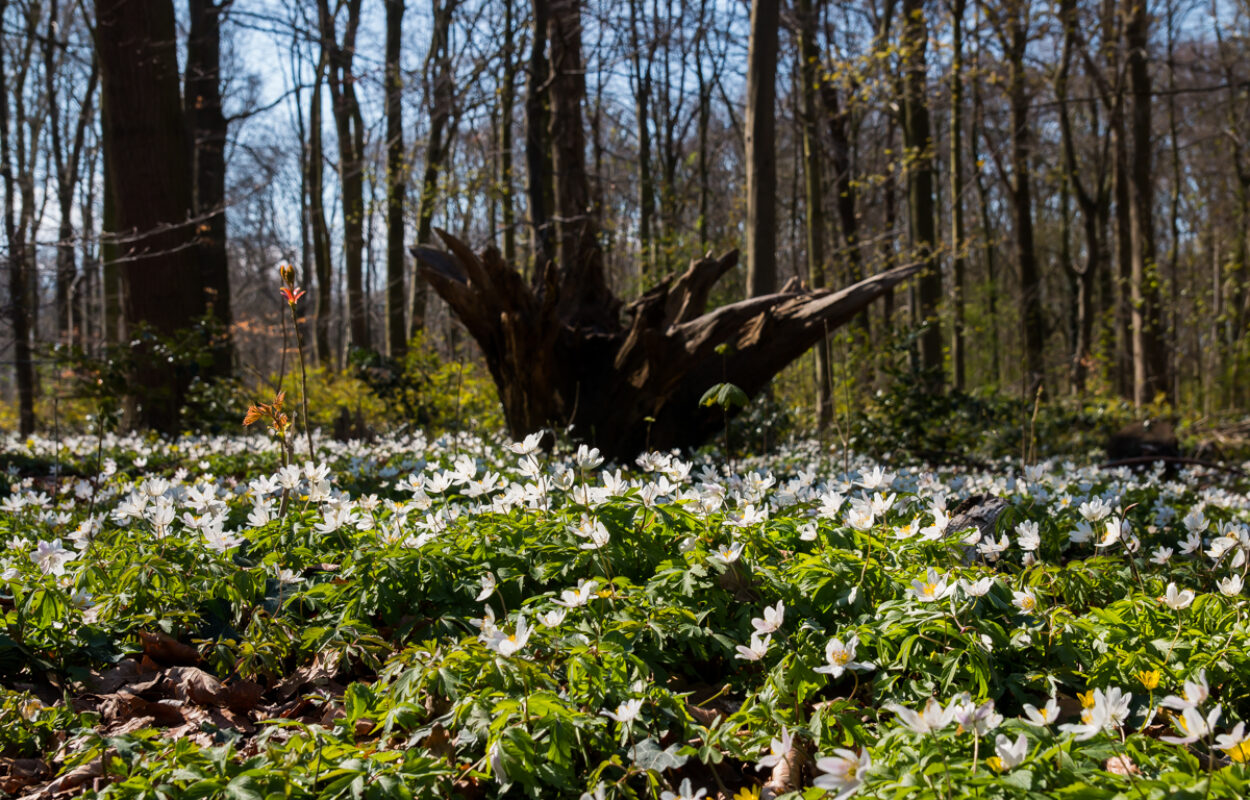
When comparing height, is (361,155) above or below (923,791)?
above

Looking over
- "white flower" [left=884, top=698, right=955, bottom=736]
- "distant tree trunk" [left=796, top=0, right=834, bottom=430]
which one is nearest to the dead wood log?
"white flower" [left=884, top=698, right=955, bottom=736]

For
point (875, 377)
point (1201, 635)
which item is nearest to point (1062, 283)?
point (875, 377)

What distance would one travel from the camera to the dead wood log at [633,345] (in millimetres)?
6426

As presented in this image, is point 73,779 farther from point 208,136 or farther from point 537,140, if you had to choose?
point 208,136

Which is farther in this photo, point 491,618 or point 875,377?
point 875,377

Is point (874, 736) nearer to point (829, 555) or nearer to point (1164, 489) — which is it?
point (829, 555)

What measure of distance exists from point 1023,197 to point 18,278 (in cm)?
1453

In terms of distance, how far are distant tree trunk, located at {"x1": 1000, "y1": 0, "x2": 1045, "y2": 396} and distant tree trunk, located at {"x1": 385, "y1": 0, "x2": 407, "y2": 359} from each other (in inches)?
383

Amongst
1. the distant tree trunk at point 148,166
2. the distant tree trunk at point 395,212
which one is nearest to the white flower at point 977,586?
the distant tree trunk at point 148,166

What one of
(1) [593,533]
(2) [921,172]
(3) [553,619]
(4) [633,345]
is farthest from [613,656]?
(2) [921,172]

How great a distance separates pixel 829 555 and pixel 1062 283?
2852 centimetres

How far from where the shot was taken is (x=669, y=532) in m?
2.67

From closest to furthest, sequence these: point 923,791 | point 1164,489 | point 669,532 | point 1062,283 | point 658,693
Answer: point 923,791, point 658,693, point 669,532, point 1164,489, point 1062,283

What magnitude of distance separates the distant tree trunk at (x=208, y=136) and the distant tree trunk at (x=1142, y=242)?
1275cm
